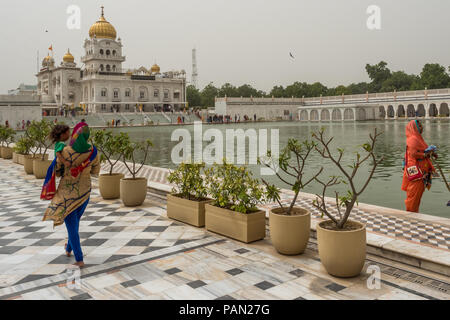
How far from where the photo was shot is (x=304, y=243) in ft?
13.6

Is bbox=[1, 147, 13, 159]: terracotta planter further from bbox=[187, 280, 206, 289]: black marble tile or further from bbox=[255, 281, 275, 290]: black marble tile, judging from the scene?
bbox=[255, 281, 275, 290]: black marble tile

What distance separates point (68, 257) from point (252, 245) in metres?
2.02

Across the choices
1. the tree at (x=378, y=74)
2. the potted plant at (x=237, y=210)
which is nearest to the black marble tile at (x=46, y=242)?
the potted plant at (x=237, y=210)

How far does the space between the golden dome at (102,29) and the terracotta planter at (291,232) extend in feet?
197

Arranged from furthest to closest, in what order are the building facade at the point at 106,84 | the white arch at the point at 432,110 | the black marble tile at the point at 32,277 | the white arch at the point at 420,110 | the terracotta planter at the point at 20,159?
1. the building facade at the point at 106,84
2. the white arch at the point at 420,110
3. the white arch at the point at 432,110
4. the terracotta planter at the point at 20,159
5. the black marble tile at the point at 32,277

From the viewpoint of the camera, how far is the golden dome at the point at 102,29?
57559mm

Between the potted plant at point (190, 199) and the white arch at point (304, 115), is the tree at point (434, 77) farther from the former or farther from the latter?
the potted plant at point (190, 199)

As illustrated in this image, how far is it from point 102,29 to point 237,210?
59495mm

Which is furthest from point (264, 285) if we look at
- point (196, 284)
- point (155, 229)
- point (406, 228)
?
point (406, 228)

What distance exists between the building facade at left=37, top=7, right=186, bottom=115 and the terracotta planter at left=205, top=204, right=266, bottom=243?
5392 cm

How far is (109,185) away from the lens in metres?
7.16

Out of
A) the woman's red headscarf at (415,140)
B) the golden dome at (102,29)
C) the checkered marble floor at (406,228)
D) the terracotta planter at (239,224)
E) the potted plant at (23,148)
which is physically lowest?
the checkered marble floor at (406,228)
